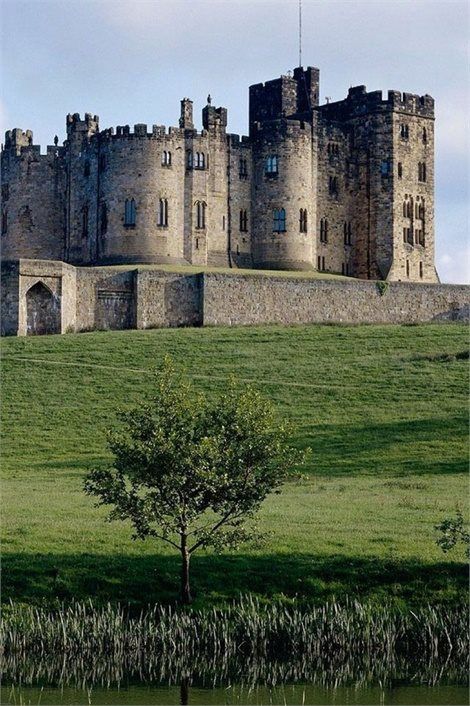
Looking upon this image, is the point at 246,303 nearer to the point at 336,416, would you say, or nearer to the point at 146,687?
the point at 336,416

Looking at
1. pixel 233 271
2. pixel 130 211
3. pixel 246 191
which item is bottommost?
pixel 233 271

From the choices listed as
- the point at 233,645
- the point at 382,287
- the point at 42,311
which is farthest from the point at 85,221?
the point at 233,645

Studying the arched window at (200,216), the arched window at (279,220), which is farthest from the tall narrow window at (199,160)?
the arched window at (279,220)

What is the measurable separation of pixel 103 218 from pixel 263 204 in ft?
34.1

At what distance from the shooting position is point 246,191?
289 ft

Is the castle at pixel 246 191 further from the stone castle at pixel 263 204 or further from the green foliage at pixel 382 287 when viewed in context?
the green foliage at pixel 382 287

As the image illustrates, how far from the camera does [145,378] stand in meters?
58.1

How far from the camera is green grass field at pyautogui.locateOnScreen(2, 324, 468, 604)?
3112cm

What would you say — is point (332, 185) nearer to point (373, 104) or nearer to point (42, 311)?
point (373, 104)

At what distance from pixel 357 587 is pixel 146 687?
6.21 m

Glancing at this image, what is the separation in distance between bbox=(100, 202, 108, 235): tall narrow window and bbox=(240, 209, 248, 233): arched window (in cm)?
895

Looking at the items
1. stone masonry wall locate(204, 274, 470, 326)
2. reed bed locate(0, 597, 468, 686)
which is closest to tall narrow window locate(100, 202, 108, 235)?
stone masonry wall locate(204, 274, 470, 326)

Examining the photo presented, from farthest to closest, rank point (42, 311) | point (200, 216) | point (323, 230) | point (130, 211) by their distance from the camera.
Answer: point (323, 230), point (200, 216), point (130, 211), point (42, 311)

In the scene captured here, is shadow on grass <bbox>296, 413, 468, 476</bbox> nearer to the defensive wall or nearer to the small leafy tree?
the small leafy tree
